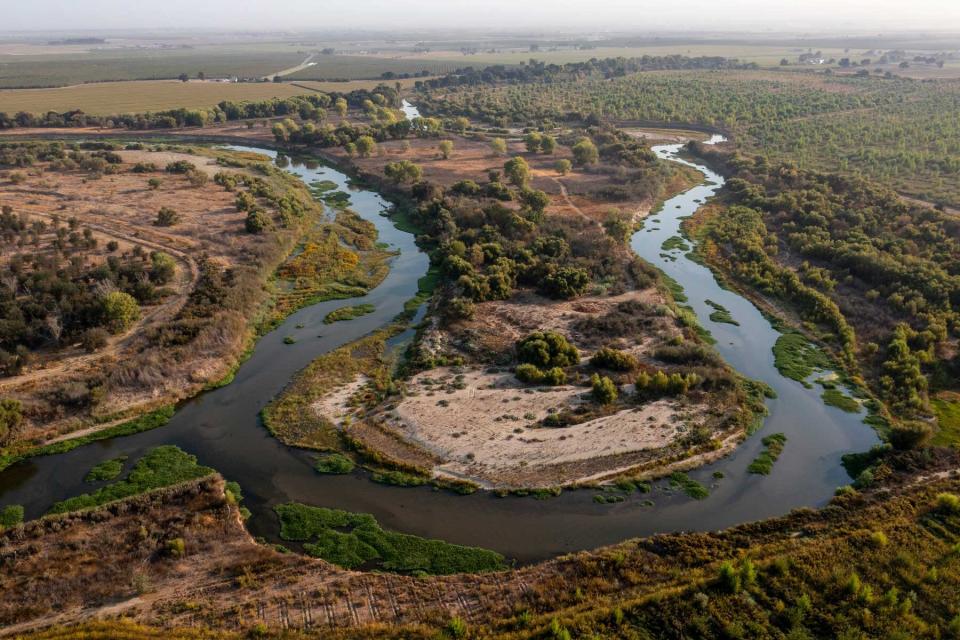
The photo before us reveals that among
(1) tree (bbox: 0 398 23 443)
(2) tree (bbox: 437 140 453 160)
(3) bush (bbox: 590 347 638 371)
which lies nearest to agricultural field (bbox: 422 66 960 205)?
(2) tree (bbox: 437 140 453 160)

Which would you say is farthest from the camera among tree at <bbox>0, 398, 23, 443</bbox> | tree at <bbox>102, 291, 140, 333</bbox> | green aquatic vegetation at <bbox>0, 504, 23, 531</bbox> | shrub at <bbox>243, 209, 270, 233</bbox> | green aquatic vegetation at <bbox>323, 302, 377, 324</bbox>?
shrub at <bbox>243, 209, 270, 233</bbox>

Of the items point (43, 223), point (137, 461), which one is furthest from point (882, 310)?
point (43, 223)

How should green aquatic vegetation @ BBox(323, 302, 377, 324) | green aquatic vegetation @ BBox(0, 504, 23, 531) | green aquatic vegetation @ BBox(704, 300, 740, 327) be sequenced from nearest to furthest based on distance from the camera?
green aquatic vegetation @ BBox(0, 504, 23, 531)
green aquatic vegetation @ BBox(323, 302, 377, 324)
green aquatic vegetation @ BBox(704, 300, 740, 327)

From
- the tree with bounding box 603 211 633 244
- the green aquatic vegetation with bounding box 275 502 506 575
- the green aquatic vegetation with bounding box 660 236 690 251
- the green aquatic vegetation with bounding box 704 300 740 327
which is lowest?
the green aquatic vegetation with bounding box 275 502 506 575

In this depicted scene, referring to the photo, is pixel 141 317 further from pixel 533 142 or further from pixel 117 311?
pixel 533 142

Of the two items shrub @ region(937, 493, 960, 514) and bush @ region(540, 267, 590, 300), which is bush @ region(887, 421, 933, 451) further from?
bush @ region(540, 267, 590, 300)

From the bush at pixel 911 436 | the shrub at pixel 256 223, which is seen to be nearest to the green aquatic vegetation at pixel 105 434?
the shrub at pixel 256 223

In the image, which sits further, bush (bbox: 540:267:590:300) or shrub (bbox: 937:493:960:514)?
bush (bbox: 540:267:590:300)
